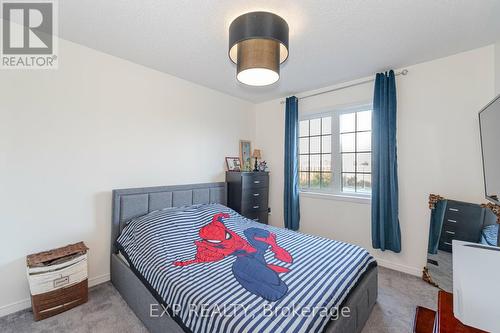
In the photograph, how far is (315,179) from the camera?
140 inches

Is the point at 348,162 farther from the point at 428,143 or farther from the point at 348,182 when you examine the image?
the point at 428,143

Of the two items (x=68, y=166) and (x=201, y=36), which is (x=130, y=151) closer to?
(x=68, y=166)

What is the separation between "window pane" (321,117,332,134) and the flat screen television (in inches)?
75.6

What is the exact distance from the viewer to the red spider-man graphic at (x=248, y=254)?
1.41 metres

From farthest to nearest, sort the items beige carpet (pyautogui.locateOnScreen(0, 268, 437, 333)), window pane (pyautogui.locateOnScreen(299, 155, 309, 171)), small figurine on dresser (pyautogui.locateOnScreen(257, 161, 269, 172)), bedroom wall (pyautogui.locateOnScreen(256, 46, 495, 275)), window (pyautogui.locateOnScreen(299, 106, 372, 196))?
1. small figurine on dresser (pyautogui.locateOnScreen(257, 161, 269, 172))
2. window pane (pyautogui.locateOnScreen(299, 155, 309, 171))
3. window (pyautogui.locateOnScreen(299, 106, 372, 196))
4. bedroom wall (pyautogui.locateOnScreen(256, 46, 495, 275))
5. beige carpet (pyautogui.locateOnScreen(0, 268, 437, 333))

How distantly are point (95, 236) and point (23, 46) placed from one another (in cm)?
191

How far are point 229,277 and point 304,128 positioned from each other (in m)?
2.81

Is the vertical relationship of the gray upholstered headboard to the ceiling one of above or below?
below

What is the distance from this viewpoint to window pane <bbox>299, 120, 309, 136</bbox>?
365 centimetres

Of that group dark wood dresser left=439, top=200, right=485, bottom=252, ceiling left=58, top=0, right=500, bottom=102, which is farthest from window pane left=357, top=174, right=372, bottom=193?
ceiling left=58, top=0, right=500, bottom=102

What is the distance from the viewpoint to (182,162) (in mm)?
3037

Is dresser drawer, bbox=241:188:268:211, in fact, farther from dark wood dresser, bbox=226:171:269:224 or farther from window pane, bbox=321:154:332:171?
window pane, bbox=321:154:332:171

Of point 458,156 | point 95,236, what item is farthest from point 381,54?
point 95,236

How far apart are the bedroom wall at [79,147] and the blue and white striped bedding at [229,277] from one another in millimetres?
525
